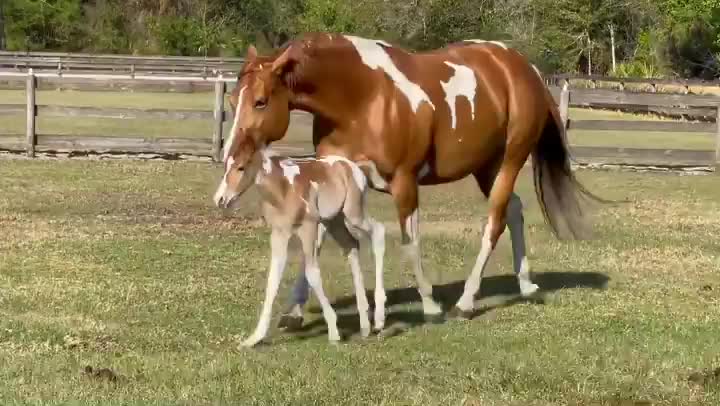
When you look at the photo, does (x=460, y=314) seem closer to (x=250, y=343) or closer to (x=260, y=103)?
(x=250, y=343)

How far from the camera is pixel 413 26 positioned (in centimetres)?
4200

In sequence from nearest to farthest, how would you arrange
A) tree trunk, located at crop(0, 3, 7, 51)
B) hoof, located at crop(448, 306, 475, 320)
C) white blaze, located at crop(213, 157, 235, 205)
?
white blaze, located at crop(213, 157, 235, 205), hoof, located at crop(448, 306, 475, 320), tree trunk, located at crop(0, 3, 7, 51)

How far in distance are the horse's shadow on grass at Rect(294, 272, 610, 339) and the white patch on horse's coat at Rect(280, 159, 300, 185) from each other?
1102 millimetres

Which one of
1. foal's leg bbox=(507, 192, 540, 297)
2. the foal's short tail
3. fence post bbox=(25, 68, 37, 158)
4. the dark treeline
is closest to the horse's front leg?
foal's leg bbox=(507, 192, 540, 297)

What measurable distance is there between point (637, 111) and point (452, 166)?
96.5 feet

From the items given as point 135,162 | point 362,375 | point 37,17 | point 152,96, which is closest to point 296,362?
point 362,375

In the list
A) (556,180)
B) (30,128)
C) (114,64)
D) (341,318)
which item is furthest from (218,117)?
(114,64)

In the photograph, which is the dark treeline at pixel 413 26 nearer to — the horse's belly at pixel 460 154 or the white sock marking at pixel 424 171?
the horse's belly at pixel 460 154

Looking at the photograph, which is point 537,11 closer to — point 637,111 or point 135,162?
point 637,111

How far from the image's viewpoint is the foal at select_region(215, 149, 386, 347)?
6090 millimetres

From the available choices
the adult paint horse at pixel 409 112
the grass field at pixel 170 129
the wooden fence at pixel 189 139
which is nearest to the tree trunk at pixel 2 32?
the grass field at pixel 170 129

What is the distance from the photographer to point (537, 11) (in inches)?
2067

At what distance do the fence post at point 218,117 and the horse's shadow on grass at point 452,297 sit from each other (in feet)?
33.4

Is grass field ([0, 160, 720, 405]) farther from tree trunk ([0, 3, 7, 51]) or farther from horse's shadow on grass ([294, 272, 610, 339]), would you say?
tree trunk ([0, 3, 7, 51])
